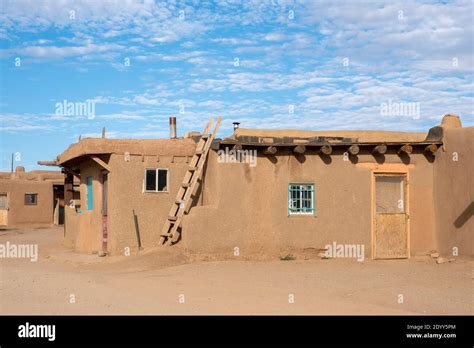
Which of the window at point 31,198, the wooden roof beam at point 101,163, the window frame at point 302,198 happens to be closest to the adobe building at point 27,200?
the window at point 31,198

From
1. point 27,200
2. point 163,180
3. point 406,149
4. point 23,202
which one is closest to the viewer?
point 406,149

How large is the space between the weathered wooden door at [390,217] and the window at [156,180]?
5.80 m

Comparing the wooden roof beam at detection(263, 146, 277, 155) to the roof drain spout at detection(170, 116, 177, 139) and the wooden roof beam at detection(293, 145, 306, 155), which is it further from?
the roof drain spout at detection(170, 116, 177, 139)

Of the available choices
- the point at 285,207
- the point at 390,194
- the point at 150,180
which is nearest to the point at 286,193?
the point at 285,207

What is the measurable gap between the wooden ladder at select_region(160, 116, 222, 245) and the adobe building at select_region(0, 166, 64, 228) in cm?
2001

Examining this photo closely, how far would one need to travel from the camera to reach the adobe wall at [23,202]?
111 feet

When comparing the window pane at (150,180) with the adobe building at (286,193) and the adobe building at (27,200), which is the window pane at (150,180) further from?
the adobe building at (27,200)

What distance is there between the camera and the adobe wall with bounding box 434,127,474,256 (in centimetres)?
1569

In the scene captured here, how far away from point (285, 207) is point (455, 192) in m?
4.39

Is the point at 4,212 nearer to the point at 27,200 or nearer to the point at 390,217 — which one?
the point at 27,200

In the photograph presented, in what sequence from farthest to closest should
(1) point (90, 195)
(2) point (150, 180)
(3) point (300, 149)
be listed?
1. (1) point (90, 195)
2. (2) point (150, 180)
3. (3) point (300, 149)

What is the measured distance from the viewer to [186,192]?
16.5 metres

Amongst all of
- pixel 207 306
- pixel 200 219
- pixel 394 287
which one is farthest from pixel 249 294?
pixel 200 219

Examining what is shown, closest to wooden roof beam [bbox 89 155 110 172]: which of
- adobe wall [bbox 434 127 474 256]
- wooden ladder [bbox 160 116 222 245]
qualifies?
wooden ladder [bbox 160 116 222 245]
